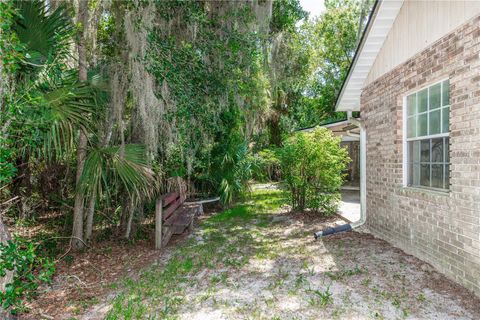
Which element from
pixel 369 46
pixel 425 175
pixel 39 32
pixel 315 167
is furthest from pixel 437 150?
pixel 39 32

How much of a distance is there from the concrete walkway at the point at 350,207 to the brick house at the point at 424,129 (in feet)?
3.98

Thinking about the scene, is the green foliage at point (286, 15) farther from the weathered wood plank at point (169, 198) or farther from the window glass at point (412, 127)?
the window glass at point (412, 127)

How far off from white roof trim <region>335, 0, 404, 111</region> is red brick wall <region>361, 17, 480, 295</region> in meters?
0.45

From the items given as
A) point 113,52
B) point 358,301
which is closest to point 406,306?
point 358,301

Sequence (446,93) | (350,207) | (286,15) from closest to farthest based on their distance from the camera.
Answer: (446,93), (350,207), (286,15)

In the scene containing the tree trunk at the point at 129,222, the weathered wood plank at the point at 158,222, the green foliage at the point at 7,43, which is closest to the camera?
the green foliage at the point at 7,43

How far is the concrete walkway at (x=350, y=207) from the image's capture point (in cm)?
798

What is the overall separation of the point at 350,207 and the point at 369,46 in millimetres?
4968

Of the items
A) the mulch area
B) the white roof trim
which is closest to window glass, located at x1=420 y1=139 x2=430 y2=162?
the white roof trim

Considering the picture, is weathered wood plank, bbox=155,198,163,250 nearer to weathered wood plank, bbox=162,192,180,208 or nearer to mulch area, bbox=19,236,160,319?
mulch area, bbox=19,236,160,319

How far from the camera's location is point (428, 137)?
184 inches

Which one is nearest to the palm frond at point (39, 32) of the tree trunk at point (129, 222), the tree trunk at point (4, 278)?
the tree trunk at point (4, 278)

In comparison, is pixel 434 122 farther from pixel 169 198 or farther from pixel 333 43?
pixel 333 43

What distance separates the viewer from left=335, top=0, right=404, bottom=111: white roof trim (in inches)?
207
